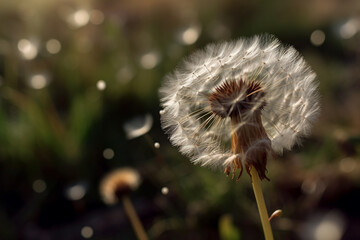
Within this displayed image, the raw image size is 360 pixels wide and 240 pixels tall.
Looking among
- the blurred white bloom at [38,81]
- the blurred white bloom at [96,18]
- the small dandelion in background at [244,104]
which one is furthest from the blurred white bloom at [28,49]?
the small dandelion in background at [244,104]

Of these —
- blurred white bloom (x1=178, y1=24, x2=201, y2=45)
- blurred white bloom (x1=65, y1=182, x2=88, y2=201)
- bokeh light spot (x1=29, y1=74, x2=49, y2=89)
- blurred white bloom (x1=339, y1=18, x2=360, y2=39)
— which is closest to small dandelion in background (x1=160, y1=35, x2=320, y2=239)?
blurred white bloom (x1=65, y1=182, x2=88, y2=201)

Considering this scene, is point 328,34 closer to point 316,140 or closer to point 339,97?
point 339,97

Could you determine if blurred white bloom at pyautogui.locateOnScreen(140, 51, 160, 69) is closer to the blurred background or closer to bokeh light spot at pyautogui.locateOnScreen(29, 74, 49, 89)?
the blurred background

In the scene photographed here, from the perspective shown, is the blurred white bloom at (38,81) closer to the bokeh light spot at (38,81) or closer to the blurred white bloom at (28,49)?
the bokeh light spot at (38,81)

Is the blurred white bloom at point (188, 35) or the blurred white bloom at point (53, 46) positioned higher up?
the blurred white bloom at point (53, 46)

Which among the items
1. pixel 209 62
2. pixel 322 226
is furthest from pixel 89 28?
pixel 322 226
